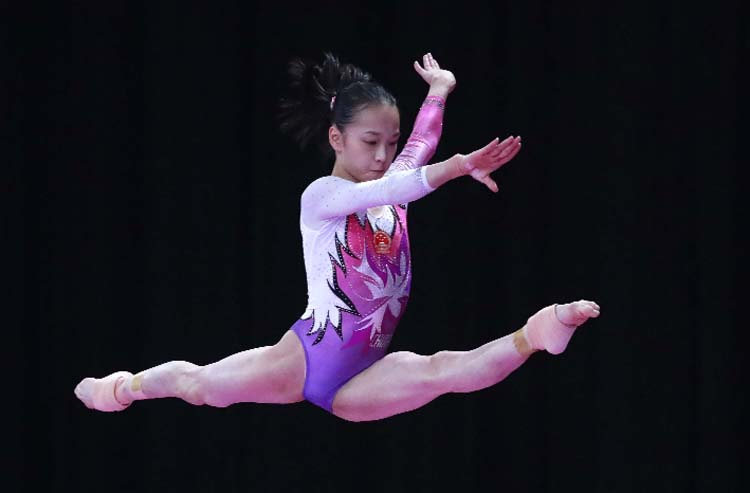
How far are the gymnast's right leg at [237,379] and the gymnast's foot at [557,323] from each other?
659 millimetres

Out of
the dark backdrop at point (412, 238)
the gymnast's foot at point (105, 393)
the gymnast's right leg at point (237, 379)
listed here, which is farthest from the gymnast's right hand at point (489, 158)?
the dark backdrop at point (412, 238)

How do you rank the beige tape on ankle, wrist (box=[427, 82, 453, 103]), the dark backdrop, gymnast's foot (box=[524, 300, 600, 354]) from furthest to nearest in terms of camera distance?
the dark backdrop
wrist (box=[427, 82, 453, 103])
the beige tape on ankle
gymnast's foot (box=[524, 300, 600, 354])

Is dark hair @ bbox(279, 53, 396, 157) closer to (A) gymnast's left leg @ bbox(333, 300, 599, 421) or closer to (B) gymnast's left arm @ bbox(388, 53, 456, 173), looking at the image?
(B) gymnast's left arm @ bbox(388, 53, 456, 173)

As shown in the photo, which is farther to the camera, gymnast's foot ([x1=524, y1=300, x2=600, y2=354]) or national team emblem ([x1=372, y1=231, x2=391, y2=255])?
national team emblem ([x1=372, y1=231, x2=391, y2=255])

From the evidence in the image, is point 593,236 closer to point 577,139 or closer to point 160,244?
point 577,139

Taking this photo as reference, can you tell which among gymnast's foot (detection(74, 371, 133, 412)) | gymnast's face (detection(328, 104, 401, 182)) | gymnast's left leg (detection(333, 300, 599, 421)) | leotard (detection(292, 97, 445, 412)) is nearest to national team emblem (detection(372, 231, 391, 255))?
leotard (detection(292, 97, 445, 412))

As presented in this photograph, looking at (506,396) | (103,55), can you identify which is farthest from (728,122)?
(103,55)

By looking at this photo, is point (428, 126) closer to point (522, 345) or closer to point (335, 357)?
point (335, 357)

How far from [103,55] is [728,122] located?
2.20m

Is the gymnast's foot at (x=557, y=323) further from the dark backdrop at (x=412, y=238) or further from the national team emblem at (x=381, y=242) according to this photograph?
the dark backdrop at (x=412, y=238)

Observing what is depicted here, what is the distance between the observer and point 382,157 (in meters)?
3.18

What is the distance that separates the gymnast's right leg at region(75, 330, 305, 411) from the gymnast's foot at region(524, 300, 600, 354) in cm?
Result: 66

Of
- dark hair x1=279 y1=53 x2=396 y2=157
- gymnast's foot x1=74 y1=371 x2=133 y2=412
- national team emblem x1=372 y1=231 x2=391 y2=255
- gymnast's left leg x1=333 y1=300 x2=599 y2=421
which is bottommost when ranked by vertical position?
gymnast's foot x1=74 y1=371 x2=133 y2=412

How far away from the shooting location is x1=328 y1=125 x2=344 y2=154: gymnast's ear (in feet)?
10.6
